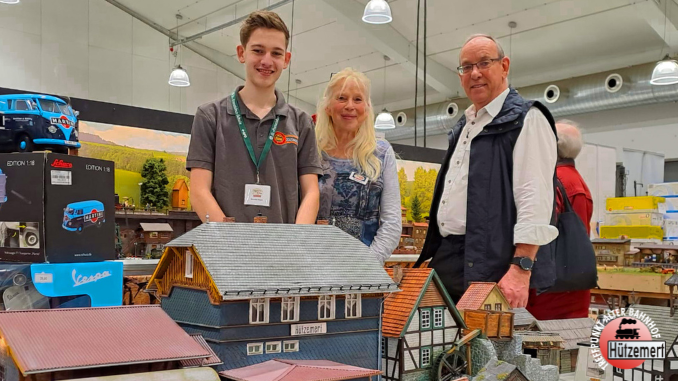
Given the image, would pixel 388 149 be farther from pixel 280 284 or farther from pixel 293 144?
pixel 280 284

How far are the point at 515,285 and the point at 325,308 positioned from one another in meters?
0.89

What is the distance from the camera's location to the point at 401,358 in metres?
1.56

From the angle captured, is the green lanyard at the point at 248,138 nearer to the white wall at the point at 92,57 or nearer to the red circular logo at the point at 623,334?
the red circular logo at the point at 623,334

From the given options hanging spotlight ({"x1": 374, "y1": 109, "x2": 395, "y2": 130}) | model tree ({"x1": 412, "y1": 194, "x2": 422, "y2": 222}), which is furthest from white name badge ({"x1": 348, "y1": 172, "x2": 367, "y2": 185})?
hanging spotlight ({"x1": 374, "y1": 109, "x2": 395, "y2": 130})

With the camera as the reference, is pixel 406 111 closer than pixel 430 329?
No

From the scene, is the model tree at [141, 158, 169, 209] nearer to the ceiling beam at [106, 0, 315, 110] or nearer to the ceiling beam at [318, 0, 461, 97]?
the ceiling beam at [318, 0, 461, 97]

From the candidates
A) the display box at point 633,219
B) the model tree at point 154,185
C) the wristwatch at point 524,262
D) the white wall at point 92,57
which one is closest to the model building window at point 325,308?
the wristwatch at point 524,262

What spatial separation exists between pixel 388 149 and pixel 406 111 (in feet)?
51.0

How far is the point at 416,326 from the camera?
1604mm

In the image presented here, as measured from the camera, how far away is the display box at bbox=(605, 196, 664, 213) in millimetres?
9555

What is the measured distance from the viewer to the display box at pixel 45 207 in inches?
77.0

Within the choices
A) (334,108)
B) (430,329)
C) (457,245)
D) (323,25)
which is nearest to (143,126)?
(334,108)

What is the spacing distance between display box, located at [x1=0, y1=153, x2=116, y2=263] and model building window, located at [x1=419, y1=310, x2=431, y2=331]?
114 cm

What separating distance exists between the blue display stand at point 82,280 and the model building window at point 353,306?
0.94 metres
